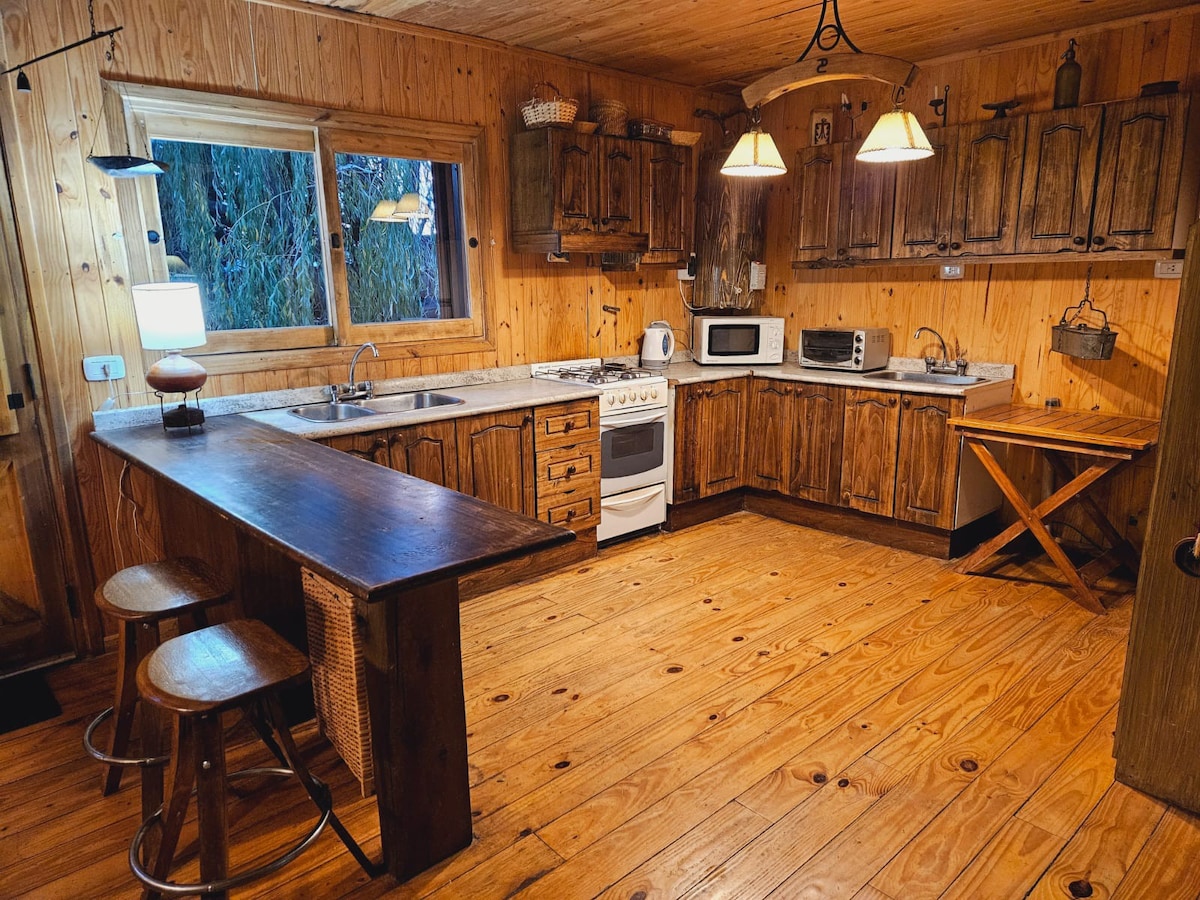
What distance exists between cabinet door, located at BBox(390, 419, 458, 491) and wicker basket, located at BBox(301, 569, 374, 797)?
98 centimetres

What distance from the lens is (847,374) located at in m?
4.46

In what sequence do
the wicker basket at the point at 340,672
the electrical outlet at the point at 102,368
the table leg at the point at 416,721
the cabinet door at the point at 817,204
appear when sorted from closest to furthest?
the table leg at the point at 416,721, the wicker basket at the point at 340,672, the electrical outlet at the point at 102,368, the cabinet door at the point at 817,204

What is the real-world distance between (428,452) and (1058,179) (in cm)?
321

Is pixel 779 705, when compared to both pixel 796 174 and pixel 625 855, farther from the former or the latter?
pixel 796 174

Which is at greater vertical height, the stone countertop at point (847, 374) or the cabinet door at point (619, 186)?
the cabinet door at point (619, 186)

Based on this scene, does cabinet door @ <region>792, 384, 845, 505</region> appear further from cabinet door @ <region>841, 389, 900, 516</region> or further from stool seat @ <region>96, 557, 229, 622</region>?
stool seat @ <region>96, 557, 229, 622</region>

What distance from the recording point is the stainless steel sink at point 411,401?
145 inches

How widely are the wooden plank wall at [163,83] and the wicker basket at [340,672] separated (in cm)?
133

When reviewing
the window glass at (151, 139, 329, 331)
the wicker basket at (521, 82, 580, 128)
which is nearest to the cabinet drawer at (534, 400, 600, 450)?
the window glass at (151, 139, 329, 331)

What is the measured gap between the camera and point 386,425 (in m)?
3.17

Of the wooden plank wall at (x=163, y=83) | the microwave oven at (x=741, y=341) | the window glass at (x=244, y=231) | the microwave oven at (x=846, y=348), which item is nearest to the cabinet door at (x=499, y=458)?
the wooden plank wall at (x=163, y=83)

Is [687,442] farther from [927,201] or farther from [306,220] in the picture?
[306,220]

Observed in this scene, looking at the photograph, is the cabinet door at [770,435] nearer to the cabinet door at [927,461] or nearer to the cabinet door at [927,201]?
the cabinet door at [927,461]

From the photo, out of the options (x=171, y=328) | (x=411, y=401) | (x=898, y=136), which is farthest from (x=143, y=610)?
(x=898, y=136)
